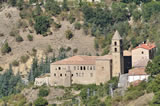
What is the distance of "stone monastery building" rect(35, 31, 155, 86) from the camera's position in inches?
4205

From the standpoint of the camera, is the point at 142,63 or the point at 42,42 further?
the point at 42,42

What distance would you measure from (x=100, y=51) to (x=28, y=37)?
11.8 metres

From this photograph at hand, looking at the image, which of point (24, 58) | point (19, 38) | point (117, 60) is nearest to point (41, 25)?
point (19, 38)

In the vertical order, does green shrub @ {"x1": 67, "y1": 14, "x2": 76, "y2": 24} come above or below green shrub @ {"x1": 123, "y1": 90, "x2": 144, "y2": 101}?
above

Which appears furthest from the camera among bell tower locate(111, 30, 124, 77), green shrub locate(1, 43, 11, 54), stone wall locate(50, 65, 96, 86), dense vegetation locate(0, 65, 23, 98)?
green shrub locate(1, 43, 11, 54)

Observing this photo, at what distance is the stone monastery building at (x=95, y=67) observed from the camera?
350ft

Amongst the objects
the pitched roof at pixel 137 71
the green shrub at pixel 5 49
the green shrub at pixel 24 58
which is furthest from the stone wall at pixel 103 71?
the green shrub at pixel 5 49

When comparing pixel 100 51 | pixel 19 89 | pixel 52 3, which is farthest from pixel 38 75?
pixel 52 3

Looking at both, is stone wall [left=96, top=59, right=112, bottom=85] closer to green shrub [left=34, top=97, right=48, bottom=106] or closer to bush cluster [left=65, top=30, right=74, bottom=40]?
green shrub [left=34, top=97, right=48, bottom=106]

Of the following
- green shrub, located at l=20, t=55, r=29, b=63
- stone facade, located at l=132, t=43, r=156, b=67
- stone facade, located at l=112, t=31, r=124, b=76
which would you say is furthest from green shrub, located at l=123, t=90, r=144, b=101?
green shrub, located at l=20, t=55, r=29, b=63

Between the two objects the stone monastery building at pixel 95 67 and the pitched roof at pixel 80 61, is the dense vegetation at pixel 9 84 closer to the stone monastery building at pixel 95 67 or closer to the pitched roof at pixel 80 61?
the stone monastery building at pixel 95 67

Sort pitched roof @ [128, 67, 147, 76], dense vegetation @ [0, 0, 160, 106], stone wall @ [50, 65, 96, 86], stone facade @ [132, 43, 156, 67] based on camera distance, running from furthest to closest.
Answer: dense vegetation @ [0, 0, 160, 106] → stone facade @ [132, 43, 156, 67] → stone wall @ [50, 65, 96, 86] → pitched roof @ [128, 67, 147, 76]

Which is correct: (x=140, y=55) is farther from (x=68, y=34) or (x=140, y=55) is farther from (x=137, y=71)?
(x=68, y=34)

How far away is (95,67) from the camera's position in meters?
108
